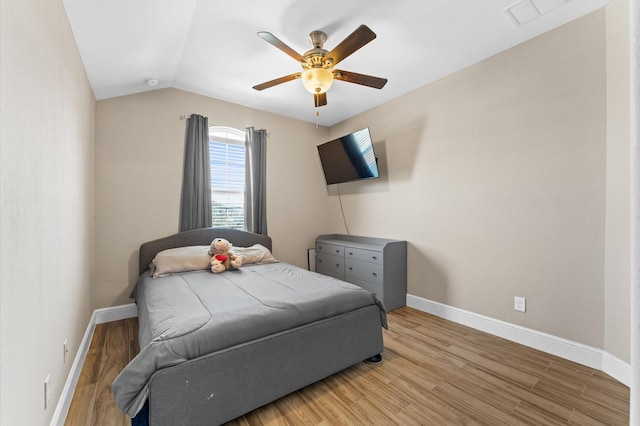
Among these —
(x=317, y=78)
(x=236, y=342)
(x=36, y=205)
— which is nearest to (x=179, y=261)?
(x=236, y=342)

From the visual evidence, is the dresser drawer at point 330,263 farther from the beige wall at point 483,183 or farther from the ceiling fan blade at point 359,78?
the ceiling fan blade at point 359,78

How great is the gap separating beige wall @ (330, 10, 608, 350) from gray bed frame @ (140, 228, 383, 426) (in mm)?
1345

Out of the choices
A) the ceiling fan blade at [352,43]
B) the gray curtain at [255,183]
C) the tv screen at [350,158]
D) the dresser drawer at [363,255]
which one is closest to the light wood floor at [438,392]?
the dresser drawer at [363,255]

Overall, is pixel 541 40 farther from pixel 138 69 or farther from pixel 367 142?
pixel 138 69

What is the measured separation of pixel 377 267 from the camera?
3.58 meters

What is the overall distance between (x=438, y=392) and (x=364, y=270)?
1.77 metres

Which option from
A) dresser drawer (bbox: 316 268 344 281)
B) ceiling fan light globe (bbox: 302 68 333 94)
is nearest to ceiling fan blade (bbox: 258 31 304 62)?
ceiling fan light globe (bbox: 302 68 333 94)

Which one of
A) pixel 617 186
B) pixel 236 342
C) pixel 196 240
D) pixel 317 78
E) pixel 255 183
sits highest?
pixel 317 78

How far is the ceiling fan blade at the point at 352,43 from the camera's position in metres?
2.13

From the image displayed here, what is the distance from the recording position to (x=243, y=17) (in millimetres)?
2404

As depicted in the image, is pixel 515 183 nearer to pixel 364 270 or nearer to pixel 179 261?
pixel 364 270

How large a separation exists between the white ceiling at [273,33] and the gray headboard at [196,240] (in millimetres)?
1700

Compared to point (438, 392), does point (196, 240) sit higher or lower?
higher

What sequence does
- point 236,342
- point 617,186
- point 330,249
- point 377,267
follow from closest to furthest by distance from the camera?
1. point 236,342
2. point 617,186
3. point 377,267
4. point 330,249
